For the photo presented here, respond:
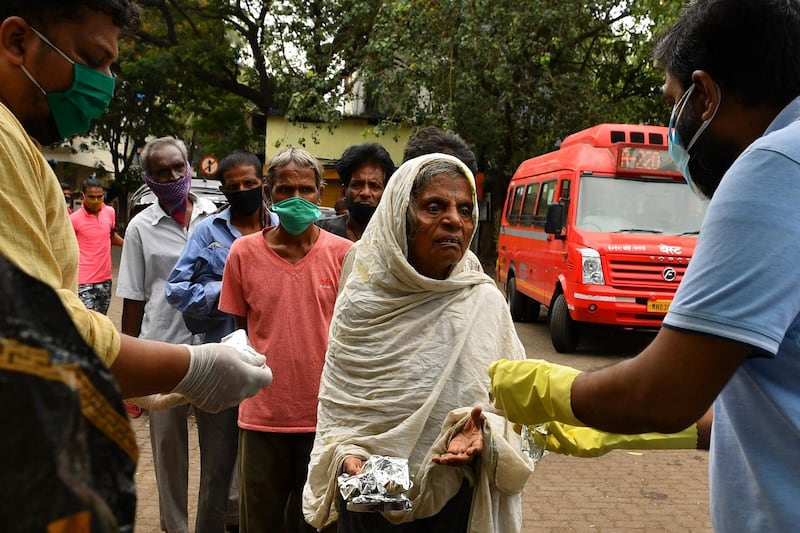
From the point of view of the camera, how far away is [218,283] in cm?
388

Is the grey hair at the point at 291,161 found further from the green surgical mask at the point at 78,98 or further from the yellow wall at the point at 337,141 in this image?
the yellow wall at the point at 337,141

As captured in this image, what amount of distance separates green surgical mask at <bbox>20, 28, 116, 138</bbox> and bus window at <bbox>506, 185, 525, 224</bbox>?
11.7m

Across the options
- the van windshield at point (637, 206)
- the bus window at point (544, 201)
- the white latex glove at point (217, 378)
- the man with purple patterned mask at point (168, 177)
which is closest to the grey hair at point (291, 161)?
the man with purple patterned mask at point (168, 177)

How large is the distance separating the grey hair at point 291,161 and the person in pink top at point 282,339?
0.29 metres

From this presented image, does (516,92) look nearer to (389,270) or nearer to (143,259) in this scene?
(143,259)

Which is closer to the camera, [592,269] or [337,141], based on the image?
[592,269]

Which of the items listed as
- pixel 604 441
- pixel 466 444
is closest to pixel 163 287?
pixel 466 444

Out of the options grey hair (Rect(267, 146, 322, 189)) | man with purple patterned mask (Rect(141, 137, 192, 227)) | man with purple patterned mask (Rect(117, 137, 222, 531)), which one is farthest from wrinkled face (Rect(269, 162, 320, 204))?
man with purple patterned mask (Rect(141, 137, 192, 227))

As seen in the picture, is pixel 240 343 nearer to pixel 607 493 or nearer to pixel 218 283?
pixel 218 283

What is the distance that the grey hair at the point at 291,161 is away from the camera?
3.90 m

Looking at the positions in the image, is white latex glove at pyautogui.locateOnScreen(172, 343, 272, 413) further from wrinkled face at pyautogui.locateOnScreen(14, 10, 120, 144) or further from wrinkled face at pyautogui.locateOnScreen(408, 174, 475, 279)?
wrinkled face at pyautogui.locateOnScreen(408, 174, 475, 279)

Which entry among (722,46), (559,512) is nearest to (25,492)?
(722,46)

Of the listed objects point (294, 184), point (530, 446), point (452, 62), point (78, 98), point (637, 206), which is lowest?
point (530, 446)

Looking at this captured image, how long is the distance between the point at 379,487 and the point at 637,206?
8221 mm
